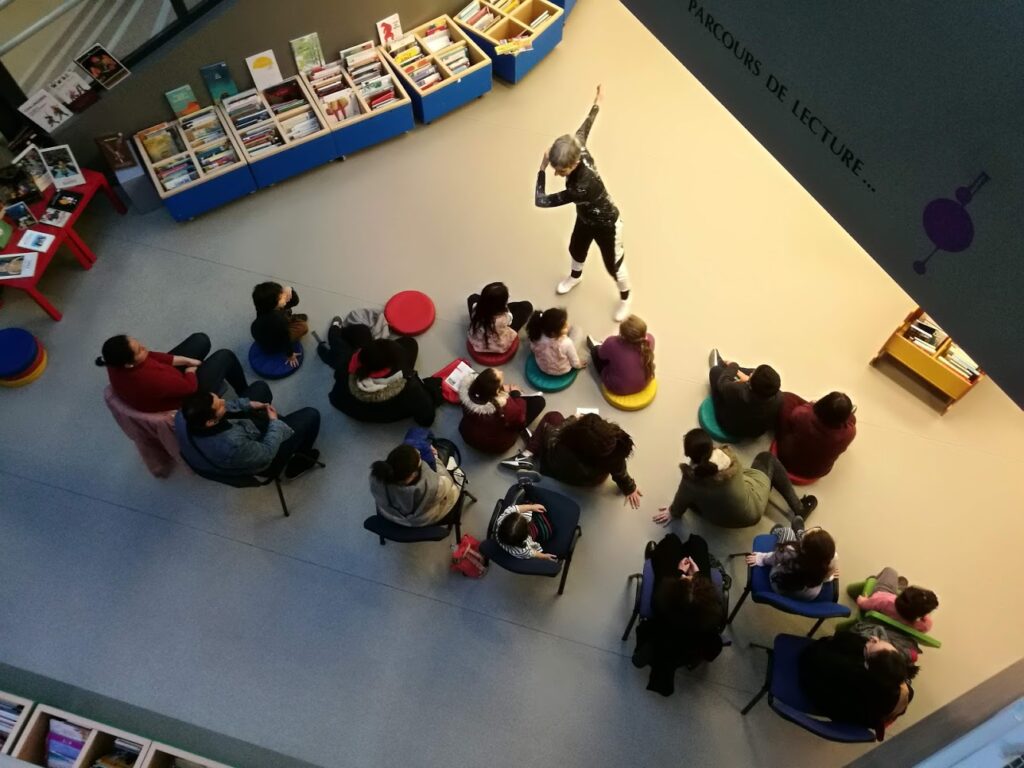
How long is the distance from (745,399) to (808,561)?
51.3 inches

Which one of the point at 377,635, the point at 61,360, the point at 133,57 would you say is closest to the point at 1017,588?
the point at 377,635

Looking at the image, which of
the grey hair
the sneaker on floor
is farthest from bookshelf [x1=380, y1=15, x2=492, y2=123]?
the sneaker on floor

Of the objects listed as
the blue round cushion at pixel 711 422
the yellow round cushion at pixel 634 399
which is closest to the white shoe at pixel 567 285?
the yellow round cushion at pixel 634 399

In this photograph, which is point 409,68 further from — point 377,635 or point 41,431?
point 377,635

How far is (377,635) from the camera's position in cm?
452

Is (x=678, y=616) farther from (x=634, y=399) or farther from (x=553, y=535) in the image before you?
(x=634, y=399)

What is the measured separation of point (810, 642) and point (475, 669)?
74.0 inches

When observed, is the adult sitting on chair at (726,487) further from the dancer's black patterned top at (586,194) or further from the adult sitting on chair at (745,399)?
the dancer's black patterned top at (586,194)

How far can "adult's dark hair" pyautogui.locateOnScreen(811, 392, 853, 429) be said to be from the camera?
4.41 meters

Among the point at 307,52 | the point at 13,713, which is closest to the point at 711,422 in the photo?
the point at 13,713

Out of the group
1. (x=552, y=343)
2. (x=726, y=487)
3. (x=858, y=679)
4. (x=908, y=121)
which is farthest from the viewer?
(x=552, y=343)

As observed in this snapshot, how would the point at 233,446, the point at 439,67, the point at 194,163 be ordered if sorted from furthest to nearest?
the point at 439,67 → the point at 194,163 → the point at 233,446

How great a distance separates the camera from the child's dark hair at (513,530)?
394 centimetres

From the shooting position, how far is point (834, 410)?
14.5 ft
